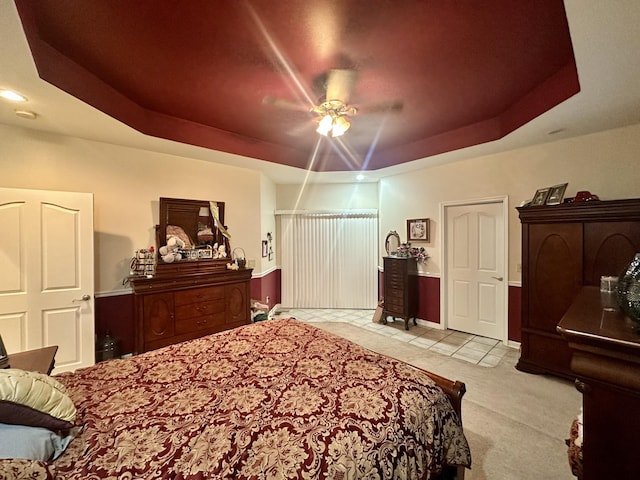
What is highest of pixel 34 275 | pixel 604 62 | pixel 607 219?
pixel 604 62

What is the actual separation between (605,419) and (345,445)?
869mm

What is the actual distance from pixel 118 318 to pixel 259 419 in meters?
2.91

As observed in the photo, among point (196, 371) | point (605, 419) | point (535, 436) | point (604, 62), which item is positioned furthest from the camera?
point (535, 436)

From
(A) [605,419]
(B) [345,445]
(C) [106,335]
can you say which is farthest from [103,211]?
(A) [605,419]

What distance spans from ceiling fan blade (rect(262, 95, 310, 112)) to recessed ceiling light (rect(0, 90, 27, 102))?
6.17 feet

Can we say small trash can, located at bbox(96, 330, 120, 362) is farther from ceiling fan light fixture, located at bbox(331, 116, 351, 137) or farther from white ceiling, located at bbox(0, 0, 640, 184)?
ceiling fan light fixture, located at bbox(331, 116, 351, 137)

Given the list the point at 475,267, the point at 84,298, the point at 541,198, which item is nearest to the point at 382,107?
the point at 541,198

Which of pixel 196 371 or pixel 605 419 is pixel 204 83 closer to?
pixel 196 371

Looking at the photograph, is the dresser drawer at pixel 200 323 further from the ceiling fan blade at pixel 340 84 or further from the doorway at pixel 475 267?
the doorway at pixel 475 267

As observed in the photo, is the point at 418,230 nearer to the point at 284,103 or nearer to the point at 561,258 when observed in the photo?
the point at 561,258

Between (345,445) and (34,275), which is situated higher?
(34,275)

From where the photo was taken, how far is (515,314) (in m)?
3.56

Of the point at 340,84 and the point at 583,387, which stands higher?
the point at 340,84

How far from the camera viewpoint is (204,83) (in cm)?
240
